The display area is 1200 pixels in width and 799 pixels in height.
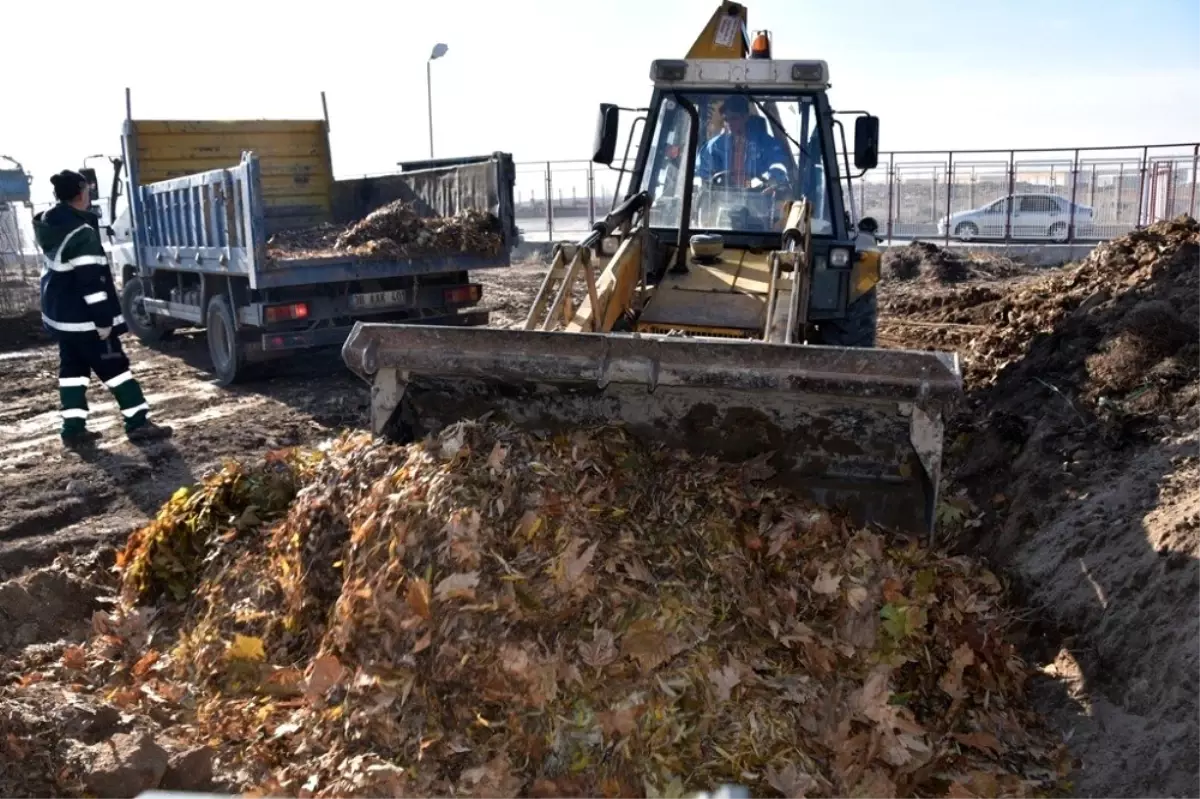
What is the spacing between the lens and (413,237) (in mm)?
10172

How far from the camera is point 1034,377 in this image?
7176 mm

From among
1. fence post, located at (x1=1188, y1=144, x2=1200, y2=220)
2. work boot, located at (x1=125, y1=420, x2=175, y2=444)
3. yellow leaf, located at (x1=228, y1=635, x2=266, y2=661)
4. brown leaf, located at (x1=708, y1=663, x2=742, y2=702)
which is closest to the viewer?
brown leaf, located at (x1=708, y1=663, x2=742, y2=702)

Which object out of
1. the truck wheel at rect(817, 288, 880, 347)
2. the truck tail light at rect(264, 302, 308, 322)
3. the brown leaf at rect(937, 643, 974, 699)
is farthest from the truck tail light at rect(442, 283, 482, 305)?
the brown leaf at rect(937, 643, 974, 699)

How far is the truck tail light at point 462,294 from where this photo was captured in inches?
415

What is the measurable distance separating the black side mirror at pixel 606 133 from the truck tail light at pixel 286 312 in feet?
13.1

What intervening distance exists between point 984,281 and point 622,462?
11.3 meters

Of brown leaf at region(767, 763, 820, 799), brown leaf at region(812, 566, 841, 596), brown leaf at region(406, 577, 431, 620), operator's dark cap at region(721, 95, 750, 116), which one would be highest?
operator's dark cap at region(721, 95, 750, 116)

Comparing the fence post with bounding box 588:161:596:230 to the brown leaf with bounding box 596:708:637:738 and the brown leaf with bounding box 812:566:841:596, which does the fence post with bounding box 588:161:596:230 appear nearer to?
the brown leaf with bounding box 812:566:841:596

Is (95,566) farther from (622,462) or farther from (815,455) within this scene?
(815,455)

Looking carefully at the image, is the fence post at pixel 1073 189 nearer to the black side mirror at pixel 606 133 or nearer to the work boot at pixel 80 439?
the black side mirror at pixel 606 133

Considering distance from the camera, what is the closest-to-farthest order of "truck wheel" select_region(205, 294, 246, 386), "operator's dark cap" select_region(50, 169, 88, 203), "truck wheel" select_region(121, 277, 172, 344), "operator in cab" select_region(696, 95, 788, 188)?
"operator in cab" select_region(696, 95, 788, 188)
"operator's dark cap" select_region(50, 169, 88, 203)
"truck wheel" select_region(205, 294, 246, 386)
"truck wheel" select_region(121, 277, 172, 344)

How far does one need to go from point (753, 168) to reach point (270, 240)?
6087mm

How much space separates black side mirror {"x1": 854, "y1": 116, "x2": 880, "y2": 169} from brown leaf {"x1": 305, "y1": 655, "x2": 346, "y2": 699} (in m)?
4.43

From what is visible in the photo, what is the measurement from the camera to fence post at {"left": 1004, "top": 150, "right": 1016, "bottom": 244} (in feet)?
66.5
